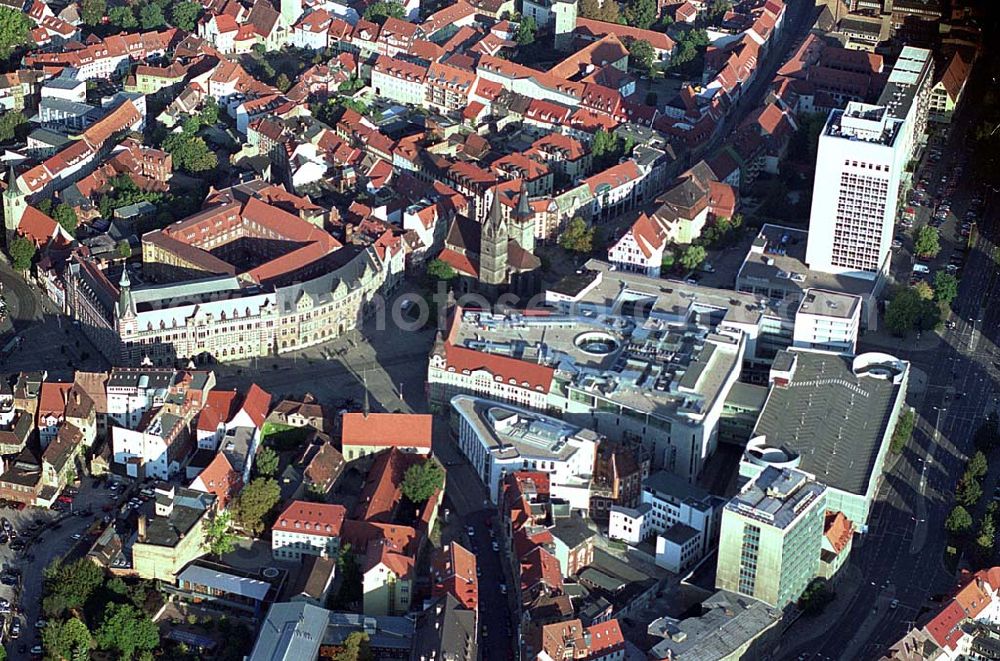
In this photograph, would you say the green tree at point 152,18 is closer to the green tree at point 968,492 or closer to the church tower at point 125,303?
the church tower at point 125,303

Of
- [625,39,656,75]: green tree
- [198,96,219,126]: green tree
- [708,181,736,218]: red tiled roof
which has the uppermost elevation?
[625,39,656,75]: green tree

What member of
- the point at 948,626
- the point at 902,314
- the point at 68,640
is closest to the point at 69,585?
the point at 68,640

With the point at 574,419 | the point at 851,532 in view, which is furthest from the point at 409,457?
the point at 851,532

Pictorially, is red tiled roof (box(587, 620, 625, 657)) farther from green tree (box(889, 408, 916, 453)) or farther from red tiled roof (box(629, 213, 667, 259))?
red tiled roof (box(629, 213, 667, 259))

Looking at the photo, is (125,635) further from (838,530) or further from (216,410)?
(838,530)

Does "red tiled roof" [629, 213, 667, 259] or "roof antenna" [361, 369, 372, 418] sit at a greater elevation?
"red tiled roof" [629, 213, 667, 259]

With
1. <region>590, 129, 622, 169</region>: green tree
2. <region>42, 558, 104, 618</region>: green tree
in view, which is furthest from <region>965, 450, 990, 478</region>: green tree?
<region>42, 558, 104, 618</region>: green tree

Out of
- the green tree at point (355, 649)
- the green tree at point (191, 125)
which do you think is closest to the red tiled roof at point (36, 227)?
the green tree at point (191, 125)

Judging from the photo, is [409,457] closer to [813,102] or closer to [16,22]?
[813,102]
